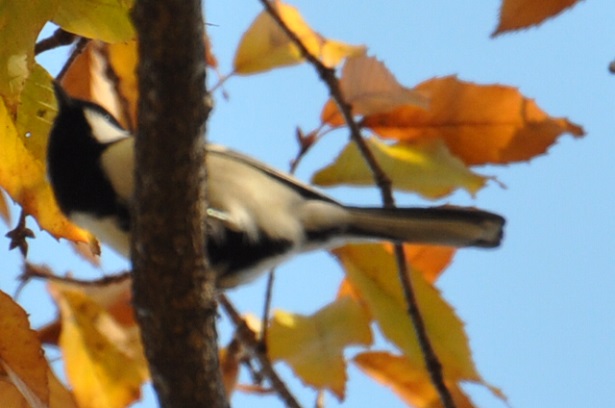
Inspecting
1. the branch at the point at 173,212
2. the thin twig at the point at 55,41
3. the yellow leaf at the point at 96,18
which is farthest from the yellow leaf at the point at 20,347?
the thin twig at the point at 55,41

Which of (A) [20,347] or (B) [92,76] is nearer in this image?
(A) [20,347]

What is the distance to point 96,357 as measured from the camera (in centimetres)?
104

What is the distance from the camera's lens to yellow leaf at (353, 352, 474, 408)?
3.63ft

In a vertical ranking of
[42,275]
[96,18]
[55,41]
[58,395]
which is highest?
[55,41]

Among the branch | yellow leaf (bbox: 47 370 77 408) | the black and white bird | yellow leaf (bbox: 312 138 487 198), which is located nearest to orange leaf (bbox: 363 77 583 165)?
yellow leaf (bbox: 312 138 487 198)

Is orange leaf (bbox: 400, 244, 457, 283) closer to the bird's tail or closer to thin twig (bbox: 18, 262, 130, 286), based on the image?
the bird's tail

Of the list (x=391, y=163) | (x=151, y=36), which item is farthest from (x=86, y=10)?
(x=391, y=163)

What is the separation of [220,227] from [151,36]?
469mm

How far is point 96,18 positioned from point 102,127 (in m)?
0.54

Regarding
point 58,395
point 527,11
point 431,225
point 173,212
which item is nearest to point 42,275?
point 58,395

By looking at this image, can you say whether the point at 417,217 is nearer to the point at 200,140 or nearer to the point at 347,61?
the point at 347,61

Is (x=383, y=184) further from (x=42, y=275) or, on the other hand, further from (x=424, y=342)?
(x=42, y=275)

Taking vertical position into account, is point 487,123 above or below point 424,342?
above

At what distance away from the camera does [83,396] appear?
1.01m
